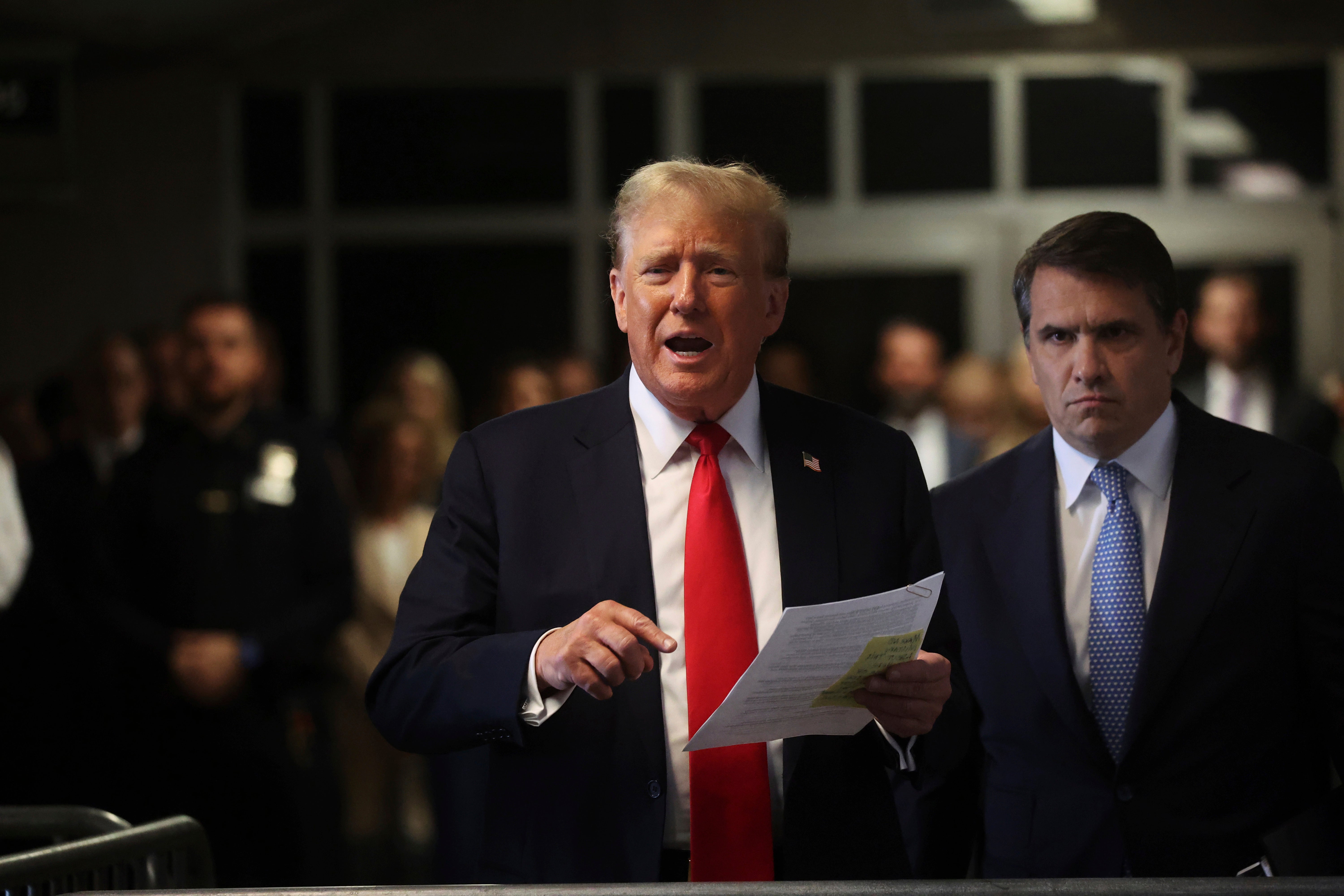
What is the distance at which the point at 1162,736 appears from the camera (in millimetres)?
1785

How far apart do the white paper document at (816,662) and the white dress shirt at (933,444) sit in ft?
9.81

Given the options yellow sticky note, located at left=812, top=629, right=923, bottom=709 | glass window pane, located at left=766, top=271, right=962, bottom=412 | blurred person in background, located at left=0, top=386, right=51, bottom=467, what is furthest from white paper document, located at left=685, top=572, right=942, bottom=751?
glass window pane, located at left=766, top=271, right=962, bottom=412

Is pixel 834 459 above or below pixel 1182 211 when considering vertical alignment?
below

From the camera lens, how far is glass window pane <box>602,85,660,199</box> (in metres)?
7.82

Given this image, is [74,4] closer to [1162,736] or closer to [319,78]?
[319,78]

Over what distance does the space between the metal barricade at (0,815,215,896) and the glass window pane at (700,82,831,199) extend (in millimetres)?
6365

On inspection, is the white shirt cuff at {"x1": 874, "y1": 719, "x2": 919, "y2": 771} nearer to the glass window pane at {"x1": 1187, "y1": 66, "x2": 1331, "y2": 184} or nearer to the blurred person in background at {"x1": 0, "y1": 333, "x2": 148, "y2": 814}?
the blurred person in background at {"x1": 0, "y1": 333, "x2": 148, "y2": 814}

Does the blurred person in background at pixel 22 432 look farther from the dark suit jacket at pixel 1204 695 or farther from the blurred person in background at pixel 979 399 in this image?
the dark suit jacket at pixel 1204 695

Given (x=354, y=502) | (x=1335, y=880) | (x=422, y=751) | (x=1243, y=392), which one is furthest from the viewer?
(x=354, y=502)

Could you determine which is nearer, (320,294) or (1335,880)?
(1335,880)

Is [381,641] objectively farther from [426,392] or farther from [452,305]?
[452,305]

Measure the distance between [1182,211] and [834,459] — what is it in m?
6.34

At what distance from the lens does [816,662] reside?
1454 millimetres

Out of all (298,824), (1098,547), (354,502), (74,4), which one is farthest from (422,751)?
(74,4)
